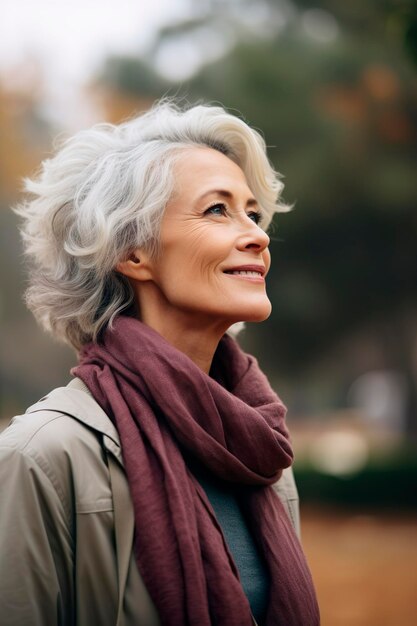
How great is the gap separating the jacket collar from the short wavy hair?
0.28 metres

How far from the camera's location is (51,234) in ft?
8.72

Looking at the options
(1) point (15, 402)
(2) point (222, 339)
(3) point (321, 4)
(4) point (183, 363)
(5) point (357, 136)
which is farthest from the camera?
(1) point (15, 402)

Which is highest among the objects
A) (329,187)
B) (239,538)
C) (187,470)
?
(329,187)

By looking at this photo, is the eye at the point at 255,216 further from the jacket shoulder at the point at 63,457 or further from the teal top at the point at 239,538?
the jacket shoulder at the point at 63,457

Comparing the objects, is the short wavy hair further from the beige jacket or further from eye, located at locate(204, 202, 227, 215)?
the beige jacket

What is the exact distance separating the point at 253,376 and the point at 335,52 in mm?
10979

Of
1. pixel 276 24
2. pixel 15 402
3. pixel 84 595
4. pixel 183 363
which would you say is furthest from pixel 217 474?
pixel 15 402

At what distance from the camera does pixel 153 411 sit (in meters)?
2.35

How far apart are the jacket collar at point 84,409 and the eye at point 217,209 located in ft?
2.18

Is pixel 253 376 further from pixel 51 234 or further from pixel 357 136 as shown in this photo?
pixel 357 136

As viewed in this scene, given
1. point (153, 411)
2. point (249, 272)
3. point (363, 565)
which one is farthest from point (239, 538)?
point (363, 565)

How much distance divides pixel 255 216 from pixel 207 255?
0.40 metres

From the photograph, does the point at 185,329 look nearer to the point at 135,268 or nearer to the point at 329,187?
the point at 135,268

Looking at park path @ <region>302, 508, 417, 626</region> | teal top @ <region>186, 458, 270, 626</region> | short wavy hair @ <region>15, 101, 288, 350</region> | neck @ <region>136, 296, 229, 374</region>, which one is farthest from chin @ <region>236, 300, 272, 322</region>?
park path @ <region>302, 508, 417, 626</region>
